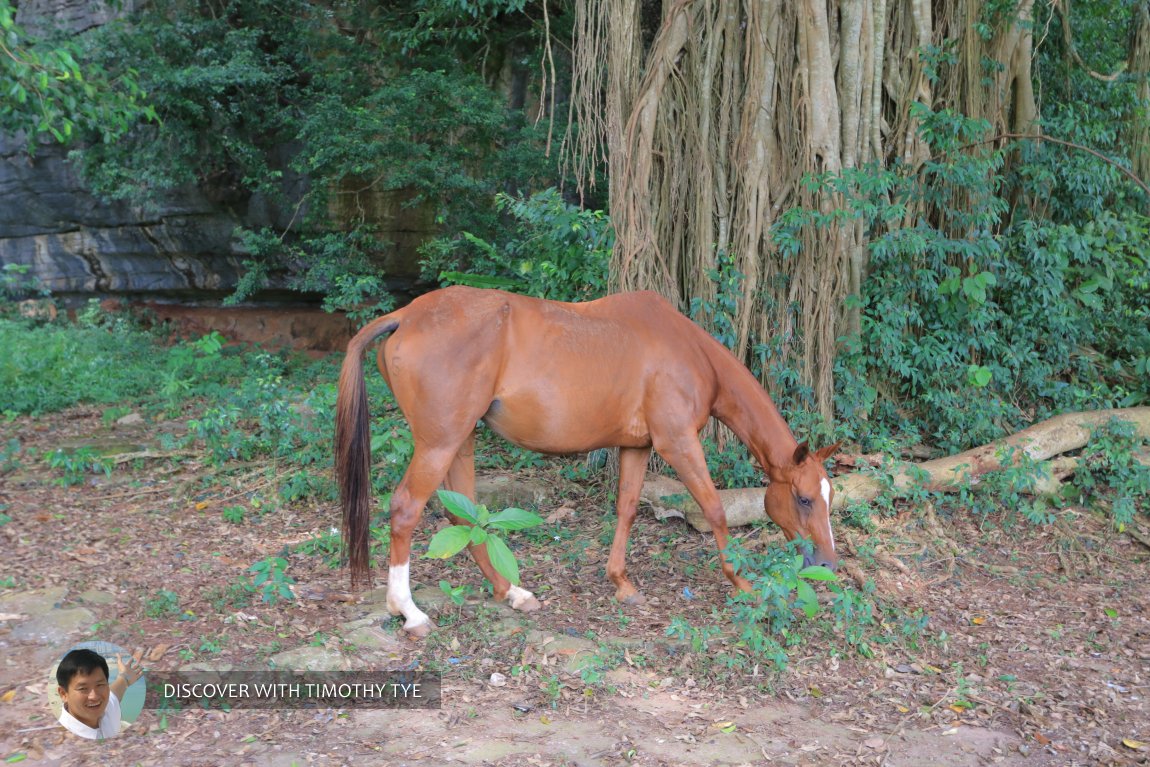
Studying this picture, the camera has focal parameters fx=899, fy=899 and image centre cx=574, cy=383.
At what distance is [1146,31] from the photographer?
7578mm

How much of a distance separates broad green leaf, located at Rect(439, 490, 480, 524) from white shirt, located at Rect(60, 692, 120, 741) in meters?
1.42

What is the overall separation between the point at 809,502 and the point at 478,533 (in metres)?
1.82

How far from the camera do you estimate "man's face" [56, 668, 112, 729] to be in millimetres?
3305

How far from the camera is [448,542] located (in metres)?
3.59

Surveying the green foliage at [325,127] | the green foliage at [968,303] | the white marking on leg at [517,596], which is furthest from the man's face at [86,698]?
the green foliage at [325,127]

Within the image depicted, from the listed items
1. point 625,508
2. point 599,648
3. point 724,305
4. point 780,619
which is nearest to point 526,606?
point 599,648

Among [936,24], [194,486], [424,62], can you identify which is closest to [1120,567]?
[936,24]

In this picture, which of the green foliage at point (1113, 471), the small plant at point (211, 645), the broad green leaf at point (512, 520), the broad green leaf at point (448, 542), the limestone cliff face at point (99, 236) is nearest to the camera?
the broad green leaf at point (448, 542)

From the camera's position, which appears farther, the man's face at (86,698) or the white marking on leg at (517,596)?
the white marking on leg at (517,596)

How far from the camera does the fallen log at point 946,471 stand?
567 centimetres

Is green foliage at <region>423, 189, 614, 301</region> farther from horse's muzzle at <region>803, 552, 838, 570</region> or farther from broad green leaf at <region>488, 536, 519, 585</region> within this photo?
broad green leaf at <region>488, 536, 519, 585</region>

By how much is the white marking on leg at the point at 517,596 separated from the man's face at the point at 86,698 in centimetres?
187

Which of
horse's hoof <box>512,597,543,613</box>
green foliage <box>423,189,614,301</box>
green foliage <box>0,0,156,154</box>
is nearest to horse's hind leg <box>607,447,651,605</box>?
horse's hoof <box>512,597,543,613</box>

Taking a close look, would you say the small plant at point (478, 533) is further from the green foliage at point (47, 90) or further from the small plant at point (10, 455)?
the small plant at point (10, 455)
